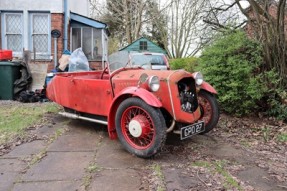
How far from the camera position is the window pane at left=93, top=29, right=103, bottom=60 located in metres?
14.7

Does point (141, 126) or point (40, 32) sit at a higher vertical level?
point (40, 32)

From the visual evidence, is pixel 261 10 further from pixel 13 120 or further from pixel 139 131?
pixel 13 120

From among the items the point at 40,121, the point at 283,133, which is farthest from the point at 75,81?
the point at 283,133

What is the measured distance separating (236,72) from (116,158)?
11.2 ft

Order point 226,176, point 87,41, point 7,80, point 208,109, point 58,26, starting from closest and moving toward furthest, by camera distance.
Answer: point 226,176
point 208,109
point 7,80
point 58,26
point 87,41

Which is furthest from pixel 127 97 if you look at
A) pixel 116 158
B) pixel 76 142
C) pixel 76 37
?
pixel 76 37

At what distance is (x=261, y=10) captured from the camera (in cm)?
720

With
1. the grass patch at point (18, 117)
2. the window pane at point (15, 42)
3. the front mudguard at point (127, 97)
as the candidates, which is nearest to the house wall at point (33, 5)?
the window pane at point (15, 42)

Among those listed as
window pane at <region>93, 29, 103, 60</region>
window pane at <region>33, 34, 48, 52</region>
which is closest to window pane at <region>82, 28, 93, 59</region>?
window pane at <region>93, 29, 103, 60</region>

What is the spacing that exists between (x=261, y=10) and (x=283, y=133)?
3.04 meters

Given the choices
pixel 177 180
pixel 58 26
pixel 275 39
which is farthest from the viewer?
pixel 58 26

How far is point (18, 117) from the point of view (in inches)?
265

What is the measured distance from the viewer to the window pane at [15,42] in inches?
484

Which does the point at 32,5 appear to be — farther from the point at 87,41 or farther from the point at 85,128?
the point at 85,128
